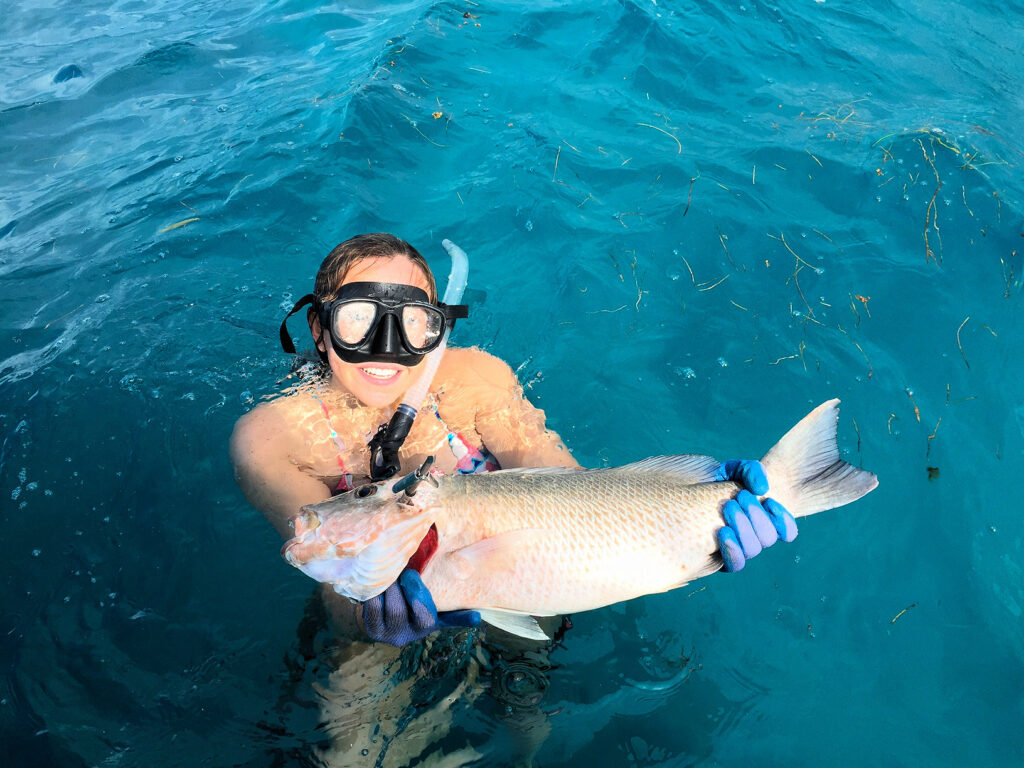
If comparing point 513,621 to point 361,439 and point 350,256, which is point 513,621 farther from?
point 350,256

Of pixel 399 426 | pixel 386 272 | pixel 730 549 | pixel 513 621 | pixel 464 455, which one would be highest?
pixel 386 272

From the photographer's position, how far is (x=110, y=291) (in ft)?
20.0

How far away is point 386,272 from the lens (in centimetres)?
325

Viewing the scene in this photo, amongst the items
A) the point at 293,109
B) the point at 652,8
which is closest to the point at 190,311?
the point at 293,109

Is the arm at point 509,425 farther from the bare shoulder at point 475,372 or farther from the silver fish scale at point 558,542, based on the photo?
the silver fish scale at point 558,542

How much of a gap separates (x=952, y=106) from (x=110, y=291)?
962 cm

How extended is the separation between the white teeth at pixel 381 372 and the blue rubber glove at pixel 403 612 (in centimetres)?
110

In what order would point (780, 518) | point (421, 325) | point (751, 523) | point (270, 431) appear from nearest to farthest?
point (751, 523) → point (780, 518) → point (421, 325) → point (270, 431)

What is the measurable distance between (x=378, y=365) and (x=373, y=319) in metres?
0.24

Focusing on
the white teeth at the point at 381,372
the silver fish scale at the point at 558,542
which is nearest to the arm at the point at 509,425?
the white teeth at the point at 381,372

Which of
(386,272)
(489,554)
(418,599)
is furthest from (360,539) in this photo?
(386,272)

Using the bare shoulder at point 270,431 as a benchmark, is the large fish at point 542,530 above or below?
above

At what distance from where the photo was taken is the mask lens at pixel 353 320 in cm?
316

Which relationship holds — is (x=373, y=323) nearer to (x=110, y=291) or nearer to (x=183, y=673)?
(x=183, y=673)
